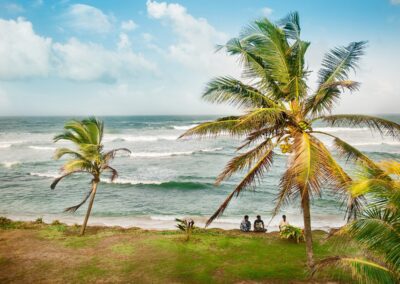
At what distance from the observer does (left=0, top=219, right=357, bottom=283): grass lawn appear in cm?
815

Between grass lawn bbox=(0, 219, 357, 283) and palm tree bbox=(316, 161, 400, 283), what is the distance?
3.01 m

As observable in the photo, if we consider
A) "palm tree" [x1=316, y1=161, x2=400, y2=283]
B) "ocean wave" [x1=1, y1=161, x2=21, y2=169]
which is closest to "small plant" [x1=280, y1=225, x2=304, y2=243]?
"palm tree" [x1=316, y1=161, x2=400, y2=283]

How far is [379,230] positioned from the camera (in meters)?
4.08

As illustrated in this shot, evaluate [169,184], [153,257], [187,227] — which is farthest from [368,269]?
[169,184]

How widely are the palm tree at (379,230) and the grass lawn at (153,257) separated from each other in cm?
301

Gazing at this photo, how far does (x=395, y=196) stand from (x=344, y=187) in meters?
1.93

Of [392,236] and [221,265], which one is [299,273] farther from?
[392,236]

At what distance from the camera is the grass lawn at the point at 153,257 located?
26.7 feet

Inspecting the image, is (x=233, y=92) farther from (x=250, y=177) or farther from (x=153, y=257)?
(x=153, y=257)

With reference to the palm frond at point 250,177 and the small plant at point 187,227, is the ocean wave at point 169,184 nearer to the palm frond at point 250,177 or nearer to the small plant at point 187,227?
the small plant at point 187,227

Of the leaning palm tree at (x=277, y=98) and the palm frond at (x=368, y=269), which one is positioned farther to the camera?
the leaning palm tree at (x=277, y=98)

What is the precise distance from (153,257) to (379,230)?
6.91 meters

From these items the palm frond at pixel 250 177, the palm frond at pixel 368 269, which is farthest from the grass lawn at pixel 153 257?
the palm frond at pixel 368 269

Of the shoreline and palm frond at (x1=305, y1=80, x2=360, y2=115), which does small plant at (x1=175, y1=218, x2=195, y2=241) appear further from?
palm frond at (x1=305, y1=80, x2=360, y2=115)
